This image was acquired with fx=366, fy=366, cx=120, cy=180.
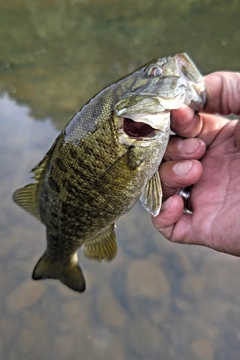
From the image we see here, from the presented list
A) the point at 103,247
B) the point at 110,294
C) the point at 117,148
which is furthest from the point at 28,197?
the point at 110,294

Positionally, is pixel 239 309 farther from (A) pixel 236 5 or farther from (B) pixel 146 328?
(A) pixel 236 5

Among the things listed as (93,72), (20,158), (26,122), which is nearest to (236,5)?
(93,72)

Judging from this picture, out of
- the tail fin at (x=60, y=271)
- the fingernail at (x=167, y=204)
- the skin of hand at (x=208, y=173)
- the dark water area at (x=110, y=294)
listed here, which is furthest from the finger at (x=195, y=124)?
the dark water area at (x=110, y=294)

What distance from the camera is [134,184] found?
184cm

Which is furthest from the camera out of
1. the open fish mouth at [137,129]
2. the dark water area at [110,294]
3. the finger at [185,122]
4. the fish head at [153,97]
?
the dark water area at [110,294]

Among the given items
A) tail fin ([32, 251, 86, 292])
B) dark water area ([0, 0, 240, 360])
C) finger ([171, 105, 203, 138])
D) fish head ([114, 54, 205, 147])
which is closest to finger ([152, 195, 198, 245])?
finger ([171, 105, 203, 138])

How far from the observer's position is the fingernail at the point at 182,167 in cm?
205

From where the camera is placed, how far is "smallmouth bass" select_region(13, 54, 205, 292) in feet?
5.46

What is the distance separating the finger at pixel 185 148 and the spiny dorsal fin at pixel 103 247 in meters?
0.64

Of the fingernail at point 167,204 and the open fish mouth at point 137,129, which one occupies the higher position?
the open fish mouth at point 137,129

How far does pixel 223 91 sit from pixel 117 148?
0.84 meters

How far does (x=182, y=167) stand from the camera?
206 centimetres

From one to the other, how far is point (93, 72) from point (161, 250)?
4.63 metres

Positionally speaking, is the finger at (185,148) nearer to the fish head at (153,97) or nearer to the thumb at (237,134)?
the thumb at (237,134)
